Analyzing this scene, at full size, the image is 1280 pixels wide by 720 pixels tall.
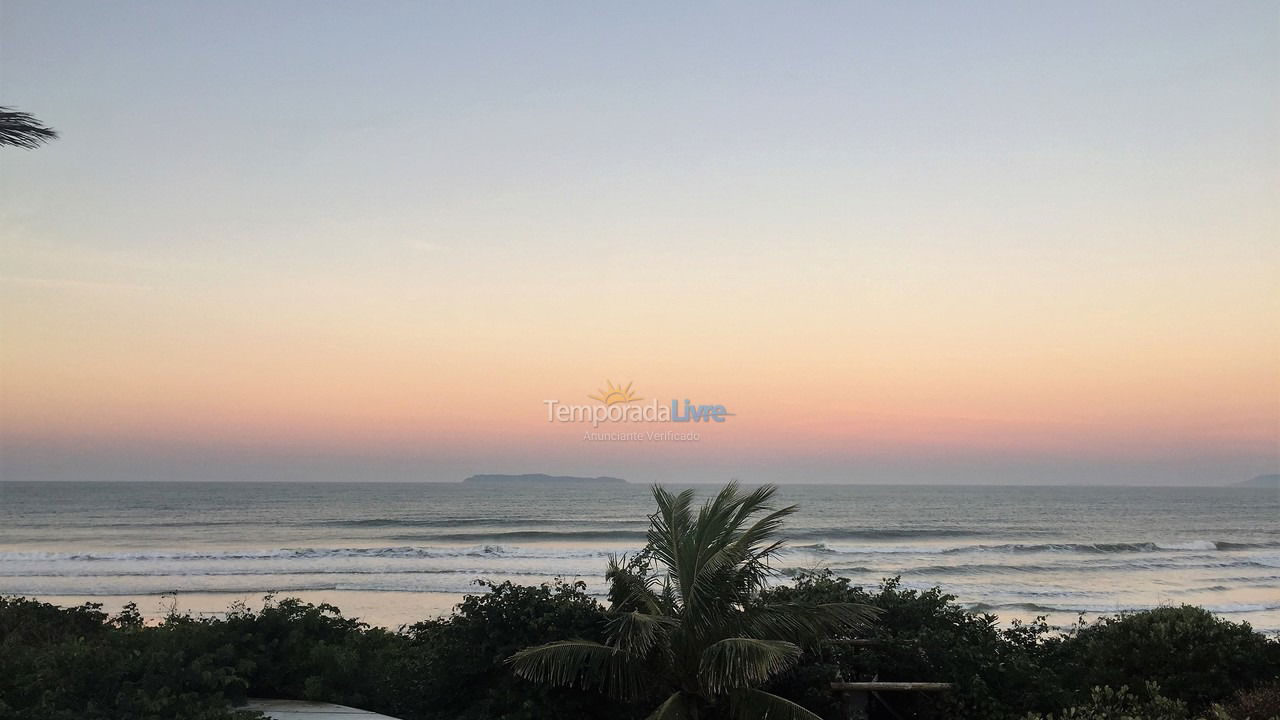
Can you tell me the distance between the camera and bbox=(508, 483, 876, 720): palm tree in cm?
795

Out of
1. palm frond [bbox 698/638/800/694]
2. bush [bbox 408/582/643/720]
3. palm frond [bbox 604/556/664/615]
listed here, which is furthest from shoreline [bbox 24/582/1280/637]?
palm frond [bbox 698/638/800/694]

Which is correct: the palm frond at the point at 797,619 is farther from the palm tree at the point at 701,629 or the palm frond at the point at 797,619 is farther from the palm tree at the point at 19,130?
the palm tree at the point at 19,130

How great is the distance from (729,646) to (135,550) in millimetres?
40537

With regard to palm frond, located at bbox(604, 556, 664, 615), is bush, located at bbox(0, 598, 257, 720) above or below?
below

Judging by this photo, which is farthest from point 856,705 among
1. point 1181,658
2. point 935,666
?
point 1181,658

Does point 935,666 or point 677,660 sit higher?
point 677,660

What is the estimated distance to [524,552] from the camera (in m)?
40.3

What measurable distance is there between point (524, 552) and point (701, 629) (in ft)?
108

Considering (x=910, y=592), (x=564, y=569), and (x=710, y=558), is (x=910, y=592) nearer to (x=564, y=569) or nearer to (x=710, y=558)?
(x=710, y=558)

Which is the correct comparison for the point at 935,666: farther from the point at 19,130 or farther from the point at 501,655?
the point at 19,130

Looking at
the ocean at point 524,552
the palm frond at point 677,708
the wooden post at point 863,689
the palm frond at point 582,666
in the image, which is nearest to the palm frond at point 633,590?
the palm frond at point 582,666

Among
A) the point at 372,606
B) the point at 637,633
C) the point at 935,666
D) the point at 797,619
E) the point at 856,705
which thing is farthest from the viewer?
the point at 372,606

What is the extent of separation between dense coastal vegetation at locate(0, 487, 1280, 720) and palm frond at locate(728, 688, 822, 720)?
19mm

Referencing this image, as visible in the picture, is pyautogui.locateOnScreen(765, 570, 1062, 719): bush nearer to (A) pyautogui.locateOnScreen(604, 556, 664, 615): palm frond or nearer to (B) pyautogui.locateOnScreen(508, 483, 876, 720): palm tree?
(B) pyautogui.locateOnScreen(508, 483, 876, 720): palm tree
